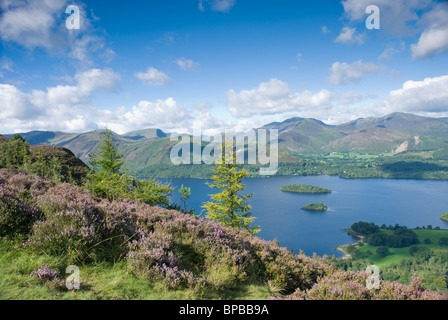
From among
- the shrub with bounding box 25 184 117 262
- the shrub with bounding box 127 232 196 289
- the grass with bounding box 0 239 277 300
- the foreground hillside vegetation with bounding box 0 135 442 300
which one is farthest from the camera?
the shrub with bounding box 25 184 117 262

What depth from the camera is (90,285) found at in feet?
14.8

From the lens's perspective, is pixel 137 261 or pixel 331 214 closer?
pixel 137 261

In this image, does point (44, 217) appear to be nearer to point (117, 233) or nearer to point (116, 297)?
point (117, 233)

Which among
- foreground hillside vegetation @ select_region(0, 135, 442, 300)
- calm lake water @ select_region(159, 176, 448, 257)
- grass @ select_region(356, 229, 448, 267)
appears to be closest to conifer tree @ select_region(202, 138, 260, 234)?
foreground hillside vegetation @ select_region(0, 135, 442, 300)

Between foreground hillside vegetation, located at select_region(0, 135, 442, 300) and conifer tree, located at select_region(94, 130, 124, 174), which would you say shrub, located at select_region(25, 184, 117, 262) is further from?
conifer tree, located at select_region(94, 130, 124, 174)

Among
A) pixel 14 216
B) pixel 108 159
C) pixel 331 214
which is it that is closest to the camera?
pixel 14 216

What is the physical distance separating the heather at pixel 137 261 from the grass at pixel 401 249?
110277mm

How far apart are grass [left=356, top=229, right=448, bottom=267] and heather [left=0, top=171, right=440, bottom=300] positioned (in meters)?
110

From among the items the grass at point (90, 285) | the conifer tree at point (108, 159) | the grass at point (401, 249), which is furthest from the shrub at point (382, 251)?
the grass at point (90, 285)

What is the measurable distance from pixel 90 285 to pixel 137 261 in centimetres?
92

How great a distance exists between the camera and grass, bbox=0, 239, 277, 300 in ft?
13.2

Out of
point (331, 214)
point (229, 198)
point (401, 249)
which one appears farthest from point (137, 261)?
point (331, 214)

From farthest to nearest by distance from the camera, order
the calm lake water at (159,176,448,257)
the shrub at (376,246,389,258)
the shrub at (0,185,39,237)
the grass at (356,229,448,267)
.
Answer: the calm lake water at (159,176,448,257), the shrub at (376,246,389,258), the grass at (356,229,448,267), the shrub at (0,185,39,237)

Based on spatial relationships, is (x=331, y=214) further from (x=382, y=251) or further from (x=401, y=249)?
(x=382, y=251)
